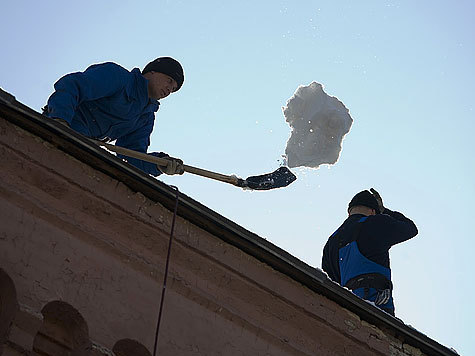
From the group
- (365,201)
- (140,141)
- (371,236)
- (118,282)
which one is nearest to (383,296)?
(371,236)

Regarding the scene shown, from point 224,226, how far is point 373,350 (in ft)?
4.63

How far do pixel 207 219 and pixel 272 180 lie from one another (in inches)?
145

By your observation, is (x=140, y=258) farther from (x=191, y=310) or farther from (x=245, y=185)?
(x=245, y=185)

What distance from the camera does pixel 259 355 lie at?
6359 mm

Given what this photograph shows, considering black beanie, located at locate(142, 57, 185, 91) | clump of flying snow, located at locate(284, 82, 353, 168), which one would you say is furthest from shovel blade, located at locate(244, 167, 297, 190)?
black beanie, located at locate(142, 57, 185, 91)

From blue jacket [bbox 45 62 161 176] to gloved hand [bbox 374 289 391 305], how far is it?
2154mm

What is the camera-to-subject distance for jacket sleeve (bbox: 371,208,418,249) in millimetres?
8977

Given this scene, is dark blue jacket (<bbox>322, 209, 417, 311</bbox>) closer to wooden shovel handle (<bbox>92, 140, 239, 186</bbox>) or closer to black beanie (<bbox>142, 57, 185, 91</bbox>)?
wooden shovel handle (<bbox>92, 140, 239, 186</bbox>)

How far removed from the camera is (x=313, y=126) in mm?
10672

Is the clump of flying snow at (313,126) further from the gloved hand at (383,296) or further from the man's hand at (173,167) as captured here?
the gloved hand at (383,296)

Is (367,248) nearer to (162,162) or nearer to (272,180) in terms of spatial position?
(272,180)

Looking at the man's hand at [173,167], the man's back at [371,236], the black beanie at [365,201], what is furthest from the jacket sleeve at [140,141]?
the black beanie at [365,201]

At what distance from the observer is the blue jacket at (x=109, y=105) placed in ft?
25.0

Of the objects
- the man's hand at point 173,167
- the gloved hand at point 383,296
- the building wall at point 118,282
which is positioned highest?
the man's hand at point 173,167
